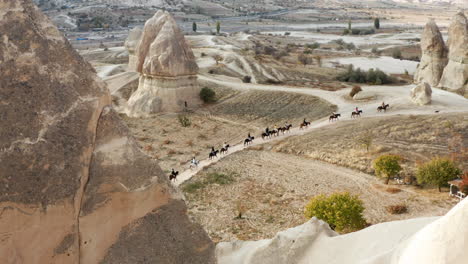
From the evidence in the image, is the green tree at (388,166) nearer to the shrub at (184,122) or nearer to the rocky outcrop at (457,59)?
the shrub at (184,122)

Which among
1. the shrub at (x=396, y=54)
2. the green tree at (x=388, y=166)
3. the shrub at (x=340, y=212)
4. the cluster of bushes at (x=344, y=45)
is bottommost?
the cluster of bushes at (x=344, y=45)

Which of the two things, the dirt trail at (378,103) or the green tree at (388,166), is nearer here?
the green tree at (388,166)

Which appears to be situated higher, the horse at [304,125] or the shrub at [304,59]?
the horse at [304,125]

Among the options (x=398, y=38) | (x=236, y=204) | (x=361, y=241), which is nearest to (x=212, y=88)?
(x=236, y=204)

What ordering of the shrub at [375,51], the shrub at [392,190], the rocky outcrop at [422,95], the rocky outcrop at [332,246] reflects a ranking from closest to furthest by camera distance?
the rocky outcrop at [332,246]
the shrub at [392,190]
the rocky outcrop at [422,95]
the shrub at [375,51]

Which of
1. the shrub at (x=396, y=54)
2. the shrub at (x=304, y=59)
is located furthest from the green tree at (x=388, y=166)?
the shrub at (x=396, y=54)

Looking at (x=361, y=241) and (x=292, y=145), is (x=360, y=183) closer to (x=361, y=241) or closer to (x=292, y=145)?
(x=292, y=145)
